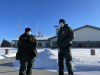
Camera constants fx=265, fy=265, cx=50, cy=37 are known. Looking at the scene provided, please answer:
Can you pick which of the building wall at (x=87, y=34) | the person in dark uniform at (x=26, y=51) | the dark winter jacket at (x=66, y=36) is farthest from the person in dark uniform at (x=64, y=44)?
the building wall at (x=87, y=34)

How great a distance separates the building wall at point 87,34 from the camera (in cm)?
5325

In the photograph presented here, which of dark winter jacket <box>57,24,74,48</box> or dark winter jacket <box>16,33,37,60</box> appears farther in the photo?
dark winter jacket <box>57,24,74,48</box>

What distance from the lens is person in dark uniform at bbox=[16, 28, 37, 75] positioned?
8781mm

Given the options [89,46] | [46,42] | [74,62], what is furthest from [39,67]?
[46,42]

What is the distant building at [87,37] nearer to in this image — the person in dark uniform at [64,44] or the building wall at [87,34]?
the building wall at [87,34]

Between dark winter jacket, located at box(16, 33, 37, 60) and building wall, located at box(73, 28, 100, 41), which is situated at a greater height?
building wall, located at box(73, 28, 100, 41)

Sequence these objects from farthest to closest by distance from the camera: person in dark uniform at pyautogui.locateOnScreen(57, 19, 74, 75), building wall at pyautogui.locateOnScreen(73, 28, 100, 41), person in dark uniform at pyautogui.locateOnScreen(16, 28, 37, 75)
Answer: building wall at pyautogui.locateOnScreen(73, 28, 100, 41) < person in dark uniform at pyautogui.locateOnScreen(57, 19, 74, 75) < person in dark uniform at pyautogui.locateOnScreen(16, 28, 37, 75)

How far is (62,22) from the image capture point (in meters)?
9.45

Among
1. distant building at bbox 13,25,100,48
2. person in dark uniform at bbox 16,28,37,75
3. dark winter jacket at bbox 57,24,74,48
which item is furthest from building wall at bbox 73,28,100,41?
person in dark uniform at bbox 16,28,37,75

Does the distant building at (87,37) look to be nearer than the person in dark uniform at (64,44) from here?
No

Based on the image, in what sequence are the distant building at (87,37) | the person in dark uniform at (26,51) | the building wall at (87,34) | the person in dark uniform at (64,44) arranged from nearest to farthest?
1. the person in dark uniform at (26,51)
2. the person in dark uniform at (64,44)
3. the distant building at (87,37)
4. the building wall at (87,34)

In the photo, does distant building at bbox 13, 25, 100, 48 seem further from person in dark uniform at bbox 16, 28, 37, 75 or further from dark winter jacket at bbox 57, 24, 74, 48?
person in dark uniform at bbox 16, 28, 37, 75

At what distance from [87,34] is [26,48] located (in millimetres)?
45419

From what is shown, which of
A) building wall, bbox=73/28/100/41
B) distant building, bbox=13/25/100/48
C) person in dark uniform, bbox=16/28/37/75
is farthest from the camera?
building wall, bbox=73/28/100/41
